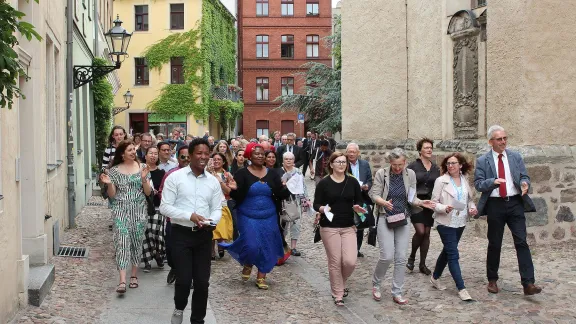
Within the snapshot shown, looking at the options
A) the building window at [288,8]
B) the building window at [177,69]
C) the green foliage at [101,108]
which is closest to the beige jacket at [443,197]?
the green foliage at [101,108]

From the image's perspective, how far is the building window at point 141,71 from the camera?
143 feet

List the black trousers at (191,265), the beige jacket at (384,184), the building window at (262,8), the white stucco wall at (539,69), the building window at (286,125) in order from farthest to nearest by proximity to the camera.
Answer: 1. the building window at (262,8)
2. the building window at (286,125)
3. the white stucco wall at (539,69)
4. the beige jacket at (384,184)
5. the black trousers at (191,265)

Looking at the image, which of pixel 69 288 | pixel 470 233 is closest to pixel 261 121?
pixel 470 233

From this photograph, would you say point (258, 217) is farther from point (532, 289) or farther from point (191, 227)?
point (532, 289)

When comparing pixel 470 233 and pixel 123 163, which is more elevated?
pixel 123 163

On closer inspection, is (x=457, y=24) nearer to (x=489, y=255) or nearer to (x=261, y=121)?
(x=489, y=255)

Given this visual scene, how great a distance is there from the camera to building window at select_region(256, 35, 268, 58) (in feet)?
197

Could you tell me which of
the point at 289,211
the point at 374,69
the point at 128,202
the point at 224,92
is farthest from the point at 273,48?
the point at 128,202

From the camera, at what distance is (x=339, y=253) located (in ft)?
26.3

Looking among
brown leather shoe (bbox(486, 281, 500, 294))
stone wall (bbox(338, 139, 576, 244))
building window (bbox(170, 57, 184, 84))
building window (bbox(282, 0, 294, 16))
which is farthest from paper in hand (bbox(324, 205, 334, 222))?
building window (bbox(282, 0, 294, 16))

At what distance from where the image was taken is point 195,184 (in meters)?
6.67

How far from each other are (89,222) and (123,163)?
5906 millimetres

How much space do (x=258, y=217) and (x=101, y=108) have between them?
1403 centimetres

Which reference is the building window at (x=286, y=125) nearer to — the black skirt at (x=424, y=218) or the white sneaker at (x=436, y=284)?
the black skirt at (x=424, y=218)
